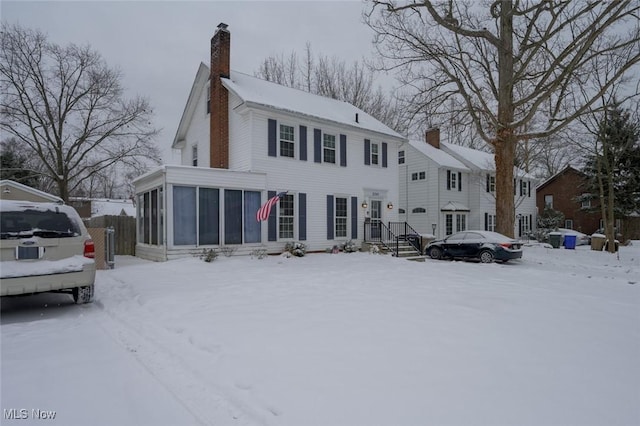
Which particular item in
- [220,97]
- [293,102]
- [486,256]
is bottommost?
[486,256]

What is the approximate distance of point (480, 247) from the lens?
14195 mm

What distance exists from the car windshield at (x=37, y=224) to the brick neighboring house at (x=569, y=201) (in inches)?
1453

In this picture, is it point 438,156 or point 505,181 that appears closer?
point 505,181

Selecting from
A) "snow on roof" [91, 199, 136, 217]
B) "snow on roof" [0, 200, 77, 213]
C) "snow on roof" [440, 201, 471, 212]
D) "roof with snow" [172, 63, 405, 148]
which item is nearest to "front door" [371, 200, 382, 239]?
"roof with snow" [172, 63, 405, 148]

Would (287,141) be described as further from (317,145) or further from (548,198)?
(548,198)

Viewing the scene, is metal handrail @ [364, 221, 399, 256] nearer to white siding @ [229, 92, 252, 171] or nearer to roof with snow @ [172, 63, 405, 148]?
roof with snow @ [172, 63, 405, 148]

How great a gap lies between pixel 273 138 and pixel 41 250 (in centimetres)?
997

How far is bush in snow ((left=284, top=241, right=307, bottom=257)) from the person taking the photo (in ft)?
45.9

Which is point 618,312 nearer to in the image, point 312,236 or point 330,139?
point 312,236

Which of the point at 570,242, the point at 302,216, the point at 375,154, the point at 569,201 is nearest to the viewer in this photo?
the point at 302,216

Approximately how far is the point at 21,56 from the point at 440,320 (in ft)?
85.9

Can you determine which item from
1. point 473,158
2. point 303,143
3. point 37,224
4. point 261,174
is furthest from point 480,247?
point 473,158

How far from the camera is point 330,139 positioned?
54.0 ft
